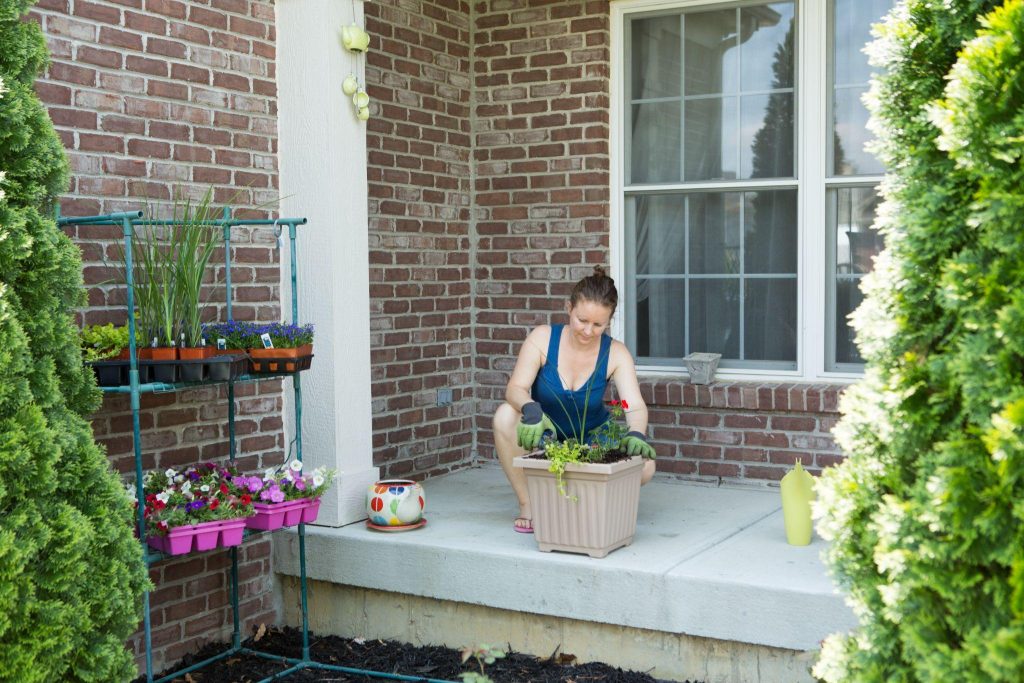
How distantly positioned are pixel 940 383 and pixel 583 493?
1.75 metres

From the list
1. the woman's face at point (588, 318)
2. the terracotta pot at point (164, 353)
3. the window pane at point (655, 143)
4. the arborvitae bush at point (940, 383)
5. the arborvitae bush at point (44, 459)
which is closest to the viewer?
the arborvitae bush at point (940, 383)

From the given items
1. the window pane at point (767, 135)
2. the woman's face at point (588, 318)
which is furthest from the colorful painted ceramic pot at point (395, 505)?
the window pane at point (767, 135)

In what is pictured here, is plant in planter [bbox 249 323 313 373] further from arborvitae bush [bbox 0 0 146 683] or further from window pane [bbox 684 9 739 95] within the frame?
window pane [bbox 684 9 739 95]

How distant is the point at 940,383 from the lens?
2043mm

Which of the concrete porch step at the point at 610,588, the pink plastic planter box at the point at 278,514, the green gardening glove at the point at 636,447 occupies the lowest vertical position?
the concrete porch step at the point at 610,588

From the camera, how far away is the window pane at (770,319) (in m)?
4.88

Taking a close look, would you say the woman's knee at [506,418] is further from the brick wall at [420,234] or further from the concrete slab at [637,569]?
the brick wall at [420,234]

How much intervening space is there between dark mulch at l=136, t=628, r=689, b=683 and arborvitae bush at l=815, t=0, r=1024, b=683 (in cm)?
154

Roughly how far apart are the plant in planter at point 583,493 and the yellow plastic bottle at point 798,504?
0.53m

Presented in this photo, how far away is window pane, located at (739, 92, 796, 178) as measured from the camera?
4.84 metres

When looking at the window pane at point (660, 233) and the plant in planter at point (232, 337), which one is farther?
the window pane at point (660, 233)

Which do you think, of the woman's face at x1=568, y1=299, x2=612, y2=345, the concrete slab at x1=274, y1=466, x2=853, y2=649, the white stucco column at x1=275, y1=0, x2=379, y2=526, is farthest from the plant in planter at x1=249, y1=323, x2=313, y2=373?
the woman's face at x1=568, y1=299, x2=612, y2=345

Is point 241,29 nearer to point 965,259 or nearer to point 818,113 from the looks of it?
point 818,113

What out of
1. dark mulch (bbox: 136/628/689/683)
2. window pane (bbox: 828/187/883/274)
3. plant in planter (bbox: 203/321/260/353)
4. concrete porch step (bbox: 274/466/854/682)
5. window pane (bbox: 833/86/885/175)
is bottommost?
dark mulch (bbox: 136/628/689/683)
